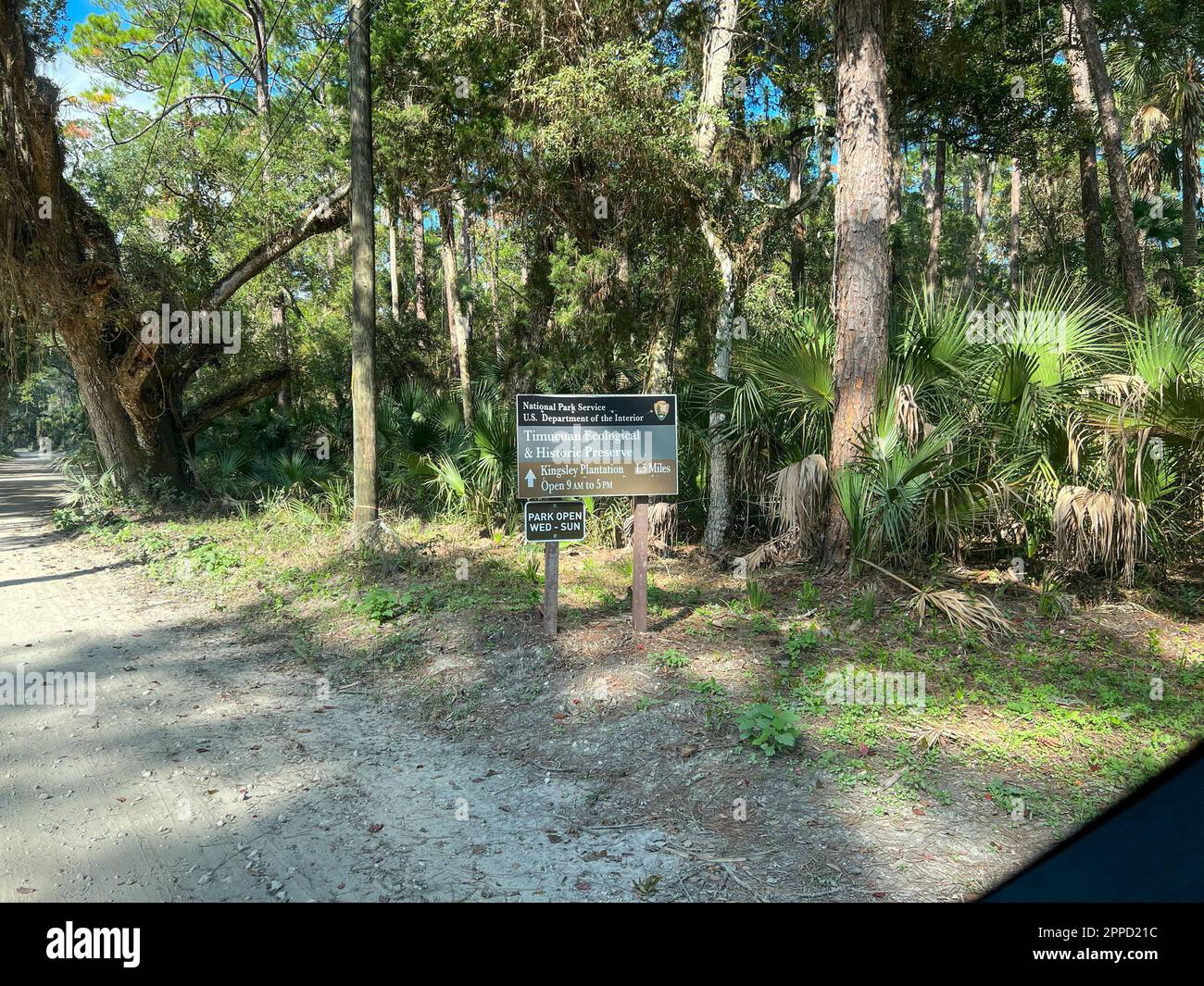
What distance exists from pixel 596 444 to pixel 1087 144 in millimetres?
14060

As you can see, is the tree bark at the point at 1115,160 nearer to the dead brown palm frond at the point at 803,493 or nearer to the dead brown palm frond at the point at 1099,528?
the dead brown palm frond at the point at 1099,528

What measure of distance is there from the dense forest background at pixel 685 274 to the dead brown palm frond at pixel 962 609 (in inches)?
23.9

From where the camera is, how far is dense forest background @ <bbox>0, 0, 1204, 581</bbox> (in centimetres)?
716

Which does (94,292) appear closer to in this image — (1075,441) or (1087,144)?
(1075,441)

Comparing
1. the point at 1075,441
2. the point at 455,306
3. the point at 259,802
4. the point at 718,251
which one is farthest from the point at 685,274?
the point at 259,802

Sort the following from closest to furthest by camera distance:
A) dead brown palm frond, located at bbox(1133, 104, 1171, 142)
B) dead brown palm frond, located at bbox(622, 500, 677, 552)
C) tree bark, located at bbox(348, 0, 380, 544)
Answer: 1. tree bark, located at bbox(348, 0, 380, 544)
2. dead brown palm frond, located at bbox(622, 500, 677, 552)
3. dead brown palm frond, located at bbox(1133, 104, 1171, 142)

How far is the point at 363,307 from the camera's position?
392 inches

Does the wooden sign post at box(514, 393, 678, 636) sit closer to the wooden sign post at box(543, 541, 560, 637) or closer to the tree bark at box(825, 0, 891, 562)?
the wooden sign post at box(543, 541, 560, 637)

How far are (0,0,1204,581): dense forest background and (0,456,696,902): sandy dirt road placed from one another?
14.2 ft

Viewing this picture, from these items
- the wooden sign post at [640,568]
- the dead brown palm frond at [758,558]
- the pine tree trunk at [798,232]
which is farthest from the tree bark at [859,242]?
the pine tree trunk at [798,232]

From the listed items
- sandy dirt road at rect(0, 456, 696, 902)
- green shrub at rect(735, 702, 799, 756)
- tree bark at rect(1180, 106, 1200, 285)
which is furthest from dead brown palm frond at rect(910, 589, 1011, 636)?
tree bark at rect(1180, 106, 1200, 285)

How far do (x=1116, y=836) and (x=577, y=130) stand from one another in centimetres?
969

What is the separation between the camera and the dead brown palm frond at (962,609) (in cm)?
632

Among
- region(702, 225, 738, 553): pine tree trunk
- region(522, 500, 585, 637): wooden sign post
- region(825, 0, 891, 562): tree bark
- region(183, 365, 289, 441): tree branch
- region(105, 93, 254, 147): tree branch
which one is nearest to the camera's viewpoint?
region(522, 500, 585, 637): wooden sign post
